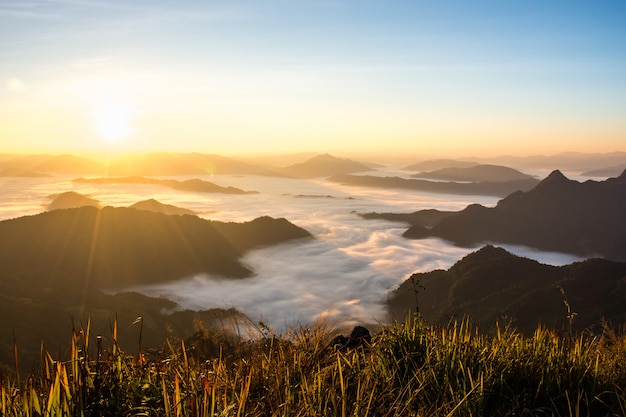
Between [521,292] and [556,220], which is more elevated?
[556,220]

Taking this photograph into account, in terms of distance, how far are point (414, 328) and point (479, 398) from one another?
6.36ft

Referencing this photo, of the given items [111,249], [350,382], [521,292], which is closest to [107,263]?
[111,249]

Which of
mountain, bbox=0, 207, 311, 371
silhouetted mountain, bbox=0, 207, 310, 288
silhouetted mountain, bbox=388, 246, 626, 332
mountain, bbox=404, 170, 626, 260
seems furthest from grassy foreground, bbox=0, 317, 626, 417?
mountain, bbox=404, 170, 626, 260

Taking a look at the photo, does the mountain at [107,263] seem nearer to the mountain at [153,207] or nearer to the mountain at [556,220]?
the mountain at [153,207]

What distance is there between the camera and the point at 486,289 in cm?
6369

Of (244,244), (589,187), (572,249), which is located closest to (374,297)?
(244,244)

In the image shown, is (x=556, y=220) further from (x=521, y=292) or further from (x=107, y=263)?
(x=107, y=263)

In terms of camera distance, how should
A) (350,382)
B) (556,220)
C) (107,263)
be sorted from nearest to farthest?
(350,382)
(107,263)
(556,220)

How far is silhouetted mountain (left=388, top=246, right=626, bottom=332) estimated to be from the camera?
50156 millimetres

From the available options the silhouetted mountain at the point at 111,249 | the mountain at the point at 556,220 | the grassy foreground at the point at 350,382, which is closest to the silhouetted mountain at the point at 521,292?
the grassy foreground at the point at 350,382

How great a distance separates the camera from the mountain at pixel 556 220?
13286 centimetres

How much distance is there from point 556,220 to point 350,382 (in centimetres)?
15339

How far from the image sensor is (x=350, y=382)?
19.4 ft

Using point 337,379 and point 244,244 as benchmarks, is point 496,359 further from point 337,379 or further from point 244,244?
point 244,244
